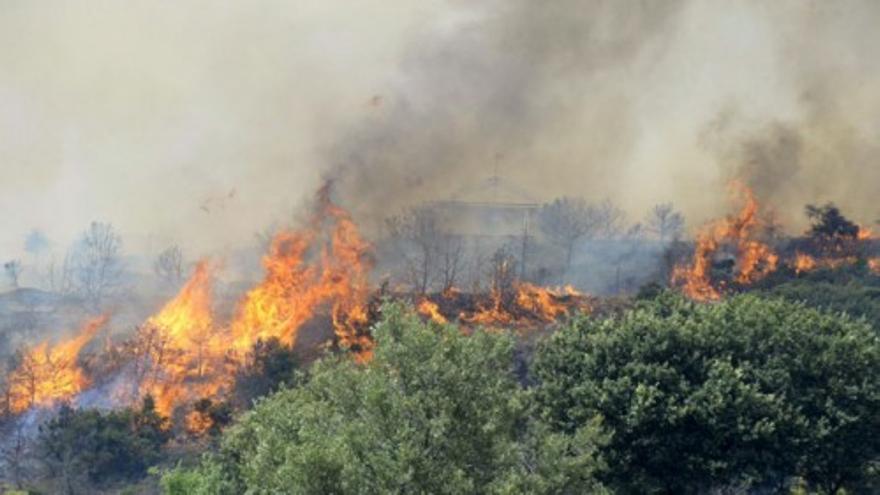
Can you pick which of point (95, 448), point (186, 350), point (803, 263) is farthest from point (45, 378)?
point (803, 263)

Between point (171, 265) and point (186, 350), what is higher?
point (171, 265)

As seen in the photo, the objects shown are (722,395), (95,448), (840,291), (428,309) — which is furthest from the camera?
(428,309)

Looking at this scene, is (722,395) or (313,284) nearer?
(722,395)

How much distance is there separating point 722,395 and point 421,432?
1178 cm

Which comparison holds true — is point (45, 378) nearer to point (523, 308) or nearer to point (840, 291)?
point (523, 308)

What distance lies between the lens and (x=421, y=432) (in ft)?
67.1

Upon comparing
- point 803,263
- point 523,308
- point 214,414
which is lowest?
point 214,414

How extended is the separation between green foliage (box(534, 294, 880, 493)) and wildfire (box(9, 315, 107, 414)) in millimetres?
33061

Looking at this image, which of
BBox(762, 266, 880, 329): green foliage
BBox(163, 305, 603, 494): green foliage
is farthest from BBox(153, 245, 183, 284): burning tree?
BBox(163, 305, 603, 494): green foliage

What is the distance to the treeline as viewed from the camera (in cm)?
2044

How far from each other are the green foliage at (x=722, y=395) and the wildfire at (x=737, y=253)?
36.3 meters

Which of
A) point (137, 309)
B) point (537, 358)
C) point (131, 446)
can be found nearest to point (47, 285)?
point (137, 309)

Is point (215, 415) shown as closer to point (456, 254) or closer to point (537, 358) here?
point (537, 358)

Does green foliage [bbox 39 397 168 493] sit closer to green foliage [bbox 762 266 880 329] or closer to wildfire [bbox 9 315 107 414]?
wildfire [bbox 9 315 107 414]
